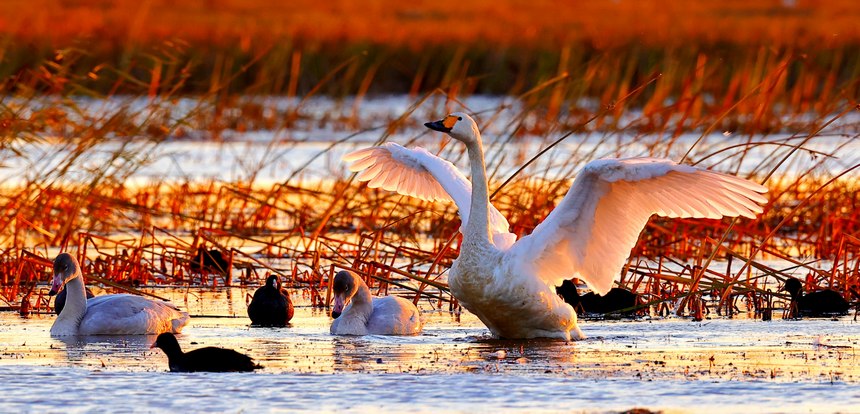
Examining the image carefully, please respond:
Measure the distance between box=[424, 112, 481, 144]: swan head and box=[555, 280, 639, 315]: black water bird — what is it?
1.41m

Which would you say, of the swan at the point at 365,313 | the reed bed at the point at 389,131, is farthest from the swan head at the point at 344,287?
the reed bed at the point at 389,131

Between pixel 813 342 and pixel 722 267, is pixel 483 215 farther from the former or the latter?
pixel 722 267

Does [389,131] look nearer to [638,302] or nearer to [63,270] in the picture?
[638,302]

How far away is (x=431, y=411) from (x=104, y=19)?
36.4 m

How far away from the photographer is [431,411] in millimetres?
5812

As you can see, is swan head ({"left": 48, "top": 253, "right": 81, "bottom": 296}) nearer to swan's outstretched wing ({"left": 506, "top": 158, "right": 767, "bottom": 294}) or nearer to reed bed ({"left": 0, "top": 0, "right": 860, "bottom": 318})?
reed bed ({"left": 0, "top": 0, "right": 860, "bottom": 318})

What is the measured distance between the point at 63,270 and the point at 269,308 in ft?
3.53

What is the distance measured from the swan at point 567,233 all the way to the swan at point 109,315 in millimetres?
1456

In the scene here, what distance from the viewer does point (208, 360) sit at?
261 inches

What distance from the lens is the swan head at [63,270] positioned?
8117 millimetres

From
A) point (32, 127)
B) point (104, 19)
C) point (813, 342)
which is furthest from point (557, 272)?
point (104, 19)

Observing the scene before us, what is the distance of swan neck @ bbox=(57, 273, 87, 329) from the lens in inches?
314

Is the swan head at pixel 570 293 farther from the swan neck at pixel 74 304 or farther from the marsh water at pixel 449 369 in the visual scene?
the swan neck at pixel 74 304

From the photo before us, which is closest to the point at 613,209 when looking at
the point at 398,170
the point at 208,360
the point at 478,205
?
the point at 478,205
